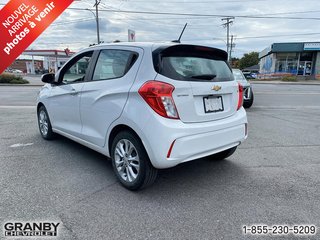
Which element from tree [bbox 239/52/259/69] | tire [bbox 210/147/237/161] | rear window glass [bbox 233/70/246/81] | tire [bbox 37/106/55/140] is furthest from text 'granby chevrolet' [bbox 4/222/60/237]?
tree [bbox 239/52/259/69]

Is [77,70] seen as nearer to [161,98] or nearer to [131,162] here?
[131,162]

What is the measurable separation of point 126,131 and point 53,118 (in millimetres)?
2256

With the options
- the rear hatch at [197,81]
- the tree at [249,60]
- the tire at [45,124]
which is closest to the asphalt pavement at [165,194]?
the tire at [45,124]

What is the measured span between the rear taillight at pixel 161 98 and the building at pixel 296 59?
42.0 metres

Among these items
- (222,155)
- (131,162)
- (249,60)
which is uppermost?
(249,60)

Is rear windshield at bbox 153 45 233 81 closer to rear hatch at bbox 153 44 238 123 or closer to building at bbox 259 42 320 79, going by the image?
rear hatch at bbox 153 44 238 123

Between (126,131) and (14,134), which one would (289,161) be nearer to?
(126,131)

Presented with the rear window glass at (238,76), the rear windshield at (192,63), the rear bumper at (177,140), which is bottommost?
the rear bumper at (177,140)

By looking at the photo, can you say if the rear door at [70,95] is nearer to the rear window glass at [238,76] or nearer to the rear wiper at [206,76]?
the rear wiper at [206,76]

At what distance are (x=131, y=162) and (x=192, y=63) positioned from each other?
4.70 ft

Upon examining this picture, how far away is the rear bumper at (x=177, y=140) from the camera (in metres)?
2.64

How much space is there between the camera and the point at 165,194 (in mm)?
3045

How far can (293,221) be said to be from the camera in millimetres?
2535

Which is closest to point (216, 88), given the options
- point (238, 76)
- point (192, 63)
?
point (192, 63)
